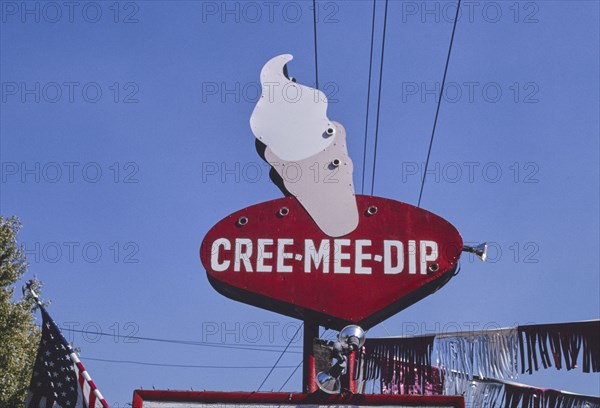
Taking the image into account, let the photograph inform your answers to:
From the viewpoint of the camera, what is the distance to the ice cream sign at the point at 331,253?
11.7 metres

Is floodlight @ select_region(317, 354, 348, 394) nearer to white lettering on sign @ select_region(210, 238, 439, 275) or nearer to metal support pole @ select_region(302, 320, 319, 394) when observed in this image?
metal support pole @ select_region(302, 320, 319, 394)

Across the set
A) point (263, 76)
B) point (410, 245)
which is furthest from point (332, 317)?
point (263, 76)

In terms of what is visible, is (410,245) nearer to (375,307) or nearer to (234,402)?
(375,307)

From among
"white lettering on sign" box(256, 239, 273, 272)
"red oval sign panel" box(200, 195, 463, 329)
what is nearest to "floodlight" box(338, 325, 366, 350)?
"red oval sign panel" box(200, 195, 463, 329)

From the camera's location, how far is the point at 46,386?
1109 centimetres

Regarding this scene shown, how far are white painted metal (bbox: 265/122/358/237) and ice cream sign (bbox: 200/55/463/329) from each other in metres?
0.01

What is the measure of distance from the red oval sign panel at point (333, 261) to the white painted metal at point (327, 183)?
157 millimetres

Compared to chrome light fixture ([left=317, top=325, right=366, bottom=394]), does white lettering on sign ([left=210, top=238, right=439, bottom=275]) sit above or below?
above

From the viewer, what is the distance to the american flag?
10664 millimetres

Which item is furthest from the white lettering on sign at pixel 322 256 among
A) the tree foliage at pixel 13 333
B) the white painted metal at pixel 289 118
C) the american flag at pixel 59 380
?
the tree foliage at pixel 13 333

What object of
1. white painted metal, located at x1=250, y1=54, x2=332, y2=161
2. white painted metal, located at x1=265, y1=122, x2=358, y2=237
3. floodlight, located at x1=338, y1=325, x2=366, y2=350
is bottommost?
floodlight, located at x1=338, y1=325, x2=366, y2=350

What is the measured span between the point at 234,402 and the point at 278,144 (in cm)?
442

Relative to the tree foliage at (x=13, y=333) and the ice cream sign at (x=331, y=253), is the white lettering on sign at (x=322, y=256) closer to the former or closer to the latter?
the ice cream sign at (x=331, y=253)

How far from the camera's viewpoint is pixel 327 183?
12.6 metres
